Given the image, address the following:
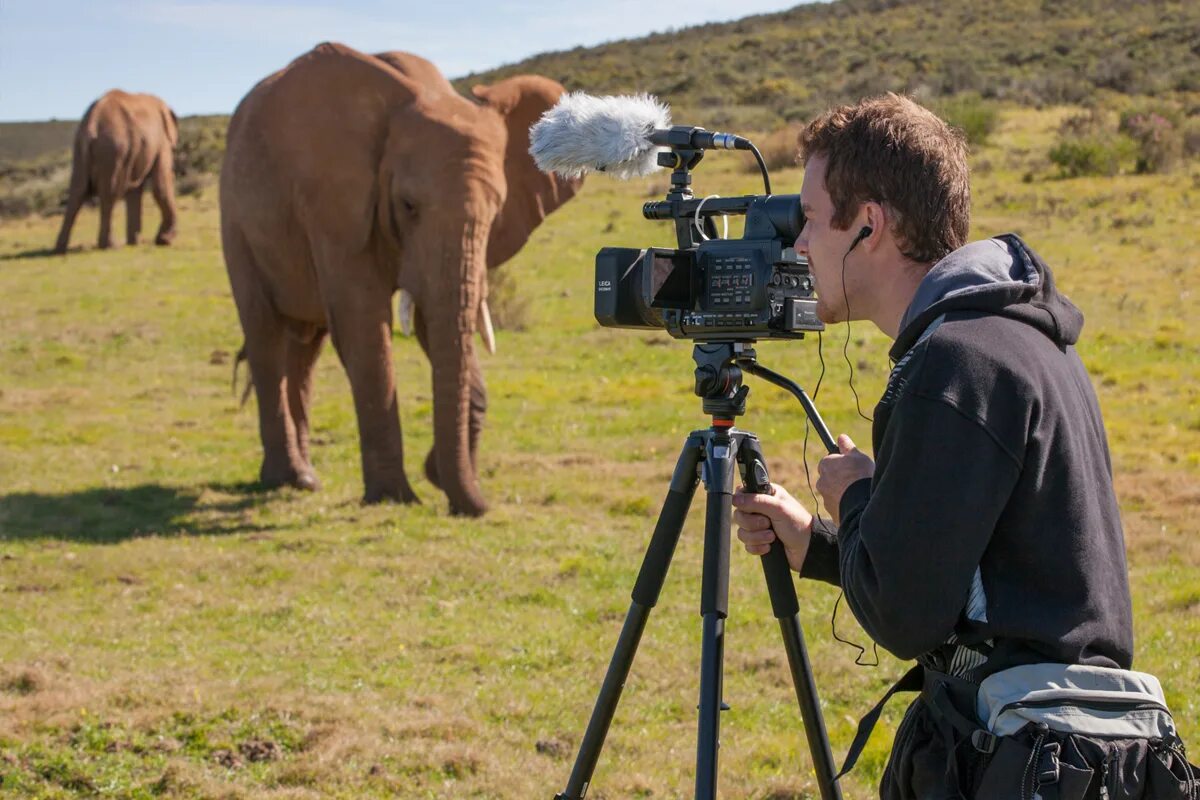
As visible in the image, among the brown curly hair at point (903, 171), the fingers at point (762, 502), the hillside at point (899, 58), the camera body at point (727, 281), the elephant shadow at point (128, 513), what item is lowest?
the elephant shadow at point (128, 513)

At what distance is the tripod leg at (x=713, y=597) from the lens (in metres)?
3.40

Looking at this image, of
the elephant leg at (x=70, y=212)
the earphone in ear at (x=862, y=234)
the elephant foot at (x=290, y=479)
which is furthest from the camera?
the elephant leg at (x=70, y=212)

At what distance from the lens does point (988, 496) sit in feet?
7.68

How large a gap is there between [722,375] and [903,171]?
1.03m

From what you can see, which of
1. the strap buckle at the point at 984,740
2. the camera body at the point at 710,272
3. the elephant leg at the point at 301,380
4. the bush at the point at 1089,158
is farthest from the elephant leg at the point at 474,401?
the bush at the point at 1089,158

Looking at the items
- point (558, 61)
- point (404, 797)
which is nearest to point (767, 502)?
point (404, 797)

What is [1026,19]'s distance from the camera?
65.5 metres

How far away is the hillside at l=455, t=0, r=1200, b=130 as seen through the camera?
4497 cm

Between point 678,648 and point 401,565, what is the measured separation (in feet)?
7.09

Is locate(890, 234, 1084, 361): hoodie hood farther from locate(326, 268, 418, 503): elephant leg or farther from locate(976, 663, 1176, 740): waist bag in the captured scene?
locate(326, 268, 418, 503): elephant leg

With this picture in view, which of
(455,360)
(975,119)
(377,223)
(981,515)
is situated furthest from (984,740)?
(975,119)

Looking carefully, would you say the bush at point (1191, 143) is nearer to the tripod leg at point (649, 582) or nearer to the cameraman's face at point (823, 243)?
the tripod leg at point (649, 582)

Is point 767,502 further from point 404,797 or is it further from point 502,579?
point 502,579

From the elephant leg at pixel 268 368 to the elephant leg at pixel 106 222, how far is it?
16.9 metres
